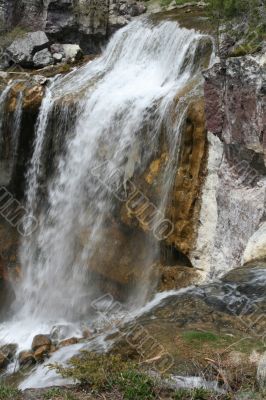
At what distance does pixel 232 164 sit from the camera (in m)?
10.7

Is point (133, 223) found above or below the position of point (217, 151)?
below

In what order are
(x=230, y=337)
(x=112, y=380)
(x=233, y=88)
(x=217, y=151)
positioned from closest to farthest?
(x=112, y=380), (x=230, y=337), (x=233, y=88), (x=217, y=151)

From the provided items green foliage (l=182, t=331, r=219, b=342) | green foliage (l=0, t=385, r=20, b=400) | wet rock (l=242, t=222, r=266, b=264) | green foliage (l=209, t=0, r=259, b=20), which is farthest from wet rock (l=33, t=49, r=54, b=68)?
green foliage (l=0, t=385, r=20, b=400)

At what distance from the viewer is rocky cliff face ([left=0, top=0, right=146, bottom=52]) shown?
2019cm

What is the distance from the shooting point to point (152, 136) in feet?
39.7

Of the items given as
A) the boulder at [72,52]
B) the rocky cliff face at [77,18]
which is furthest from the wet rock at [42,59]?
the rocky cliff face at [77,18]

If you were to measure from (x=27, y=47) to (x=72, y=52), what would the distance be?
1.67m

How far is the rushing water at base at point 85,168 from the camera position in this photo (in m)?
12.2

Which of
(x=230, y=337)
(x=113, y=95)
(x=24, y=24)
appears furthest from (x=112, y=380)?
(x=24, y=24)

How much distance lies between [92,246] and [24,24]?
1197 cm

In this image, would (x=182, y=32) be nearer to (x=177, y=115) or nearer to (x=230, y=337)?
(x=177, y=115)

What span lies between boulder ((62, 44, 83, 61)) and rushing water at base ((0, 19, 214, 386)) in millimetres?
3565

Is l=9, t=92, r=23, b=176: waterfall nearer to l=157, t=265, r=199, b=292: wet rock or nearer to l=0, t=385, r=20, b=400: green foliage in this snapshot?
l=157, t=265, r=199, b=292: wet rock

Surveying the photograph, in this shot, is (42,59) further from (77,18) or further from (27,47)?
(77,18)
